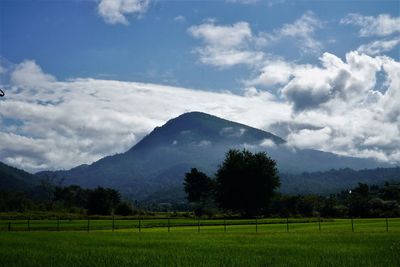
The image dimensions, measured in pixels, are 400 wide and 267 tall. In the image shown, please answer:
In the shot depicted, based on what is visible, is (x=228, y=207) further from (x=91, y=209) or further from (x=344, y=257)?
(x=344, y=257)

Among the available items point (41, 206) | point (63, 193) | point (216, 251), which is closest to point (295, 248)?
point (216, 251)

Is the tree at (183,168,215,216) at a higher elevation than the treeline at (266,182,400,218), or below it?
higher

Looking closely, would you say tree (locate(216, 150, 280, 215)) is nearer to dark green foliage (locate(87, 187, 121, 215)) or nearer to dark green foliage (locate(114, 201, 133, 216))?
dark green foliage (locate(114, 201, 133, 216))

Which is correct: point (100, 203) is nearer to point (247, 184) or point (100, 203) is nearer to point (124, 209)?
point (124, 209)

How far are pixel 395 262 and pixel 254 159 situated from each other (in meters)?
89.2

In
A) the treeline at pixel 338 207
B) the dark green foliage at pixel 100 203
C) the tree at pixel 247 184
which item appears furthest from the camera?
the dark green foliage at pixel 100 203

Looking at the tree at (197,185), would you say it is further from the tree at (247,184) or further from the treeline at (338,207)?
the tree at (247,184)

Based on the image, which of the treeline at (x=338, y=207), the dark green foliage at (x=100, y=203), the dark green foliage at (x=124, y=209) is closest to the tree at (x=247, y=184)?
the treeline at (x=338, y=207)

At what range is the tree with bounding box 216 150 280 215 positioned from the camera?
345 ft

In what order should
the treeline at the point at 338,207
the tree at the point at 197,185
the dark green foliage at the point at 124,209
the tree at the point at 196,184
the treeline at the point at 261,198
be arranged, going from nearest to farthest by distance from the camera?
the treeline at the point at 338,207, the treeline at the point at 261,198, the dark green foliage at the point at 124,209, the tree at the point at 197,185, the tree at the point at 196,184

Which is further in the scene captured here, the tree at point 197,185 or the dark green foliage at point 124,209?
the tree at point 197,185

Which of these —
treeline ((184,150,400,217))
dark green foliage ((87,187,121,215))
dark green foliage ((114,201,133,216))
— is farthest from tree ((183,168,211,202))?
dark green foliage ((87,187,121,215))

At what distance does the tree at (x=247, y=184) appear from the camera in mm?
105188

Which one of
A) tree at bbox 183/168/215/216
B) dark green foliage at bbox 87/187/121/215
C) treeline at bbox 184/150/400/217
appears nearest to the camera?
treeline at bbox 184/150/400/217
